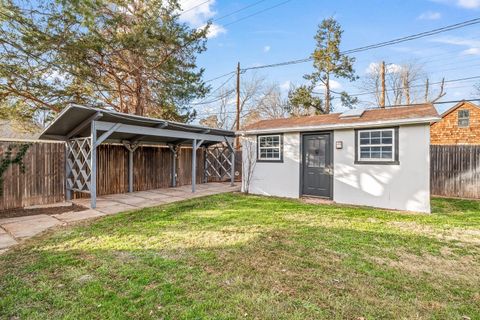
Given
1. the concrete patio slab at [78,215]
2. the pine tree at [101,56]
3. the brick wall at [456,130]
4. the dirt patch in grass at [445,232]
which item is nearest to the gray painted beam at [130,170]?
the concrete patio slab at [78,215]

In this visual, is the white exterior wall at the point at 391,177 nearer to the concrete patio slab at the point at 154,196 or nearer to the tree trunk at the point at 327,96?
the concrete patio slab at the point at 154,196

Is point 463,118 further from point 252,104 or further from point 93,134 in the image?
point 252,104

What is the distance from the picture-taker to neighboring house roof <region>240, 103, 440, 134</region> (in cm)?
616

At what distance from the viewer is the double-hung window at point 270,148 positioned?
862 centimetres

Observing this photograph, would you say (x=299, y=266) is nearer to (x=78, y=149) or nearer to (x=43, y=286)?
(x=43, y=286)

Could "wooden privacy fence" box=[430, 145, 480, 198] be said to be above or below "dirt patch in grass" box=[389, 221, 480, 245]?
above

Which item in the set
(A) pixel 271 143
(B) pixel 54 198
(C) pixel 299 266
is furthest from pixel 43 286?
(A) pixel 271 143

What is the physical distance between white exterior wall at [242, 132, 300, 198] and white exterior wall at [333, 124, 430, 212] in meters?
1.23

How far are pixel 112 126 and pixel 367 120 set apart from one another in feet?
22.5

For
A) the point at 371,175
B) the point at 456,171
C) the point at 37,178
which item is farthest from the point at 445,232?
the point at 37,178

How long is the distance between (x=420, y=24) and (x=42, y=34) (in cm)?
1360

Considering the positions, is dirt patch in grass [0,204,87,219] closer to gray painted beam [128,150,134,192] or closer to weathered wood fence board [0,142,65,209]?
weathered wood fence board [0,142,65,209]

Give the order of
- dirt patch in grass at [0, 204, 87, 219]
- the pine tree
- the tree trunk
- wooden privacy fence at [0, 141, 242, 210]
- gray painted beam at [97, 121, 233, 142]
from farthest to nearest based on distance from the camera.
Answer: the tree trunk < the pine tree < gray painted beam at [97, 121, 233, 142] < wooden privacy fence at [0, 141, 242, 210] < dirt patch in grass at [0, 204, 87, 219]

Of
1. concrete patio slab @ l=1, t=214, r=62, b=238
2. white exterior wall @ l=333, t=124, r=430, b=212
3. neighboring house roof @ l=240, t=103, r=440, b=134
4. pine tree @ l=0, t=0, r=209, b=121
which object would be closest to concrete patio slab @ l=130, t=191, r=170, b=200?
concrete patio slab @ l=1, t=214, r=62, b=238
